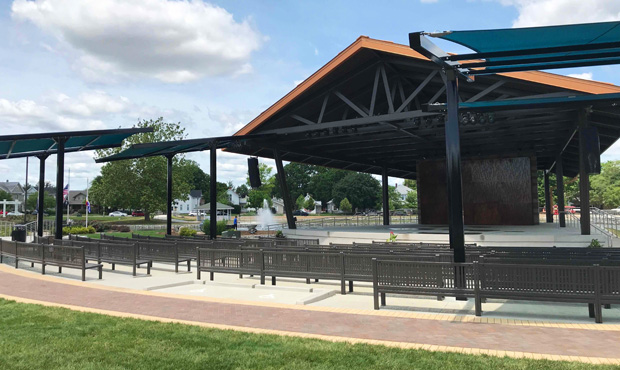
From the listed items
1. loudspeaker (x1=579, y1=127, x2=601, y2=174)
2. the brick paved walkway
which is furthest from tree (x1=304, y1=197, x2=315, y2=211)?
the brick paved walkway

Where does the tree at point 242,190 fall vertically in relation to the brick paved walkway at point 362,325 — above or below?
above

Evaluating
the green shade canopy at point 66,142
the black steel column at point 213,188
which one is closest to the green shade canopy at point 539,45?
the green shade canopy at point 66,142

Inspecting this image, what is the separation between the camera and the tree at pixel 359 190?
102m

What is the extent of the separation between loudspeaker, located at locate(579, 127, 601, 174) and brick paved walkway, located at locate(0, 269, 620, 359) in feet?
38.1

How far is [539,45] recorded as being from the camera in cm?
952

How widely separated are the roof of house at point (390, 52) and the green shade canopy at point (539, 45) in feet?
13.4

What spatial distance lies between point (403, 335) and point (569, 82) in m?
11.8

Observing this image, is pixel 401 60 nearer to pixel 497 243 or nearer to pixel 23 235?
pixel 497 243

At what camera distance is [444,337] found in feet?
22.4

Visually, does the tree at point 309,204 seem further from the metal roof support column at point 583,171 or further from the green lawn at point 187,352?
the green lawn at point 187,352

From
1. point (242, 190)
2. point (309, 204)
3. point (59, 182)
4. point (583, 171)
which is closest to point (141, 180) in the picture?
point (59, 182)

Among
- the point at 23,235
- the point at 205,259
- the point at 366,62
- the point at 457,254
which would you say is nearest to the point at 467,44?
the point at 457,254

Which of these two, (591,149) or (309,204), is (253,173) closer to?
(591,149)

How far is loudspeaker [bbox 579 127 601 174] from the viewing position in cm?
1673
